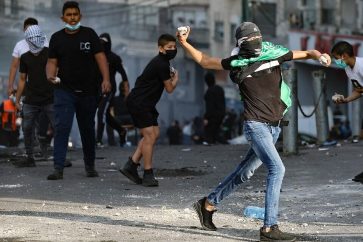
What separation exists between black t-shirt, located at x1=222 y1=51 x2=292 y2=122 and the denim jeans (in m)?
5.41

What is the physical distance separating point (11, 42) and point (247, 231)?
96.1 feet

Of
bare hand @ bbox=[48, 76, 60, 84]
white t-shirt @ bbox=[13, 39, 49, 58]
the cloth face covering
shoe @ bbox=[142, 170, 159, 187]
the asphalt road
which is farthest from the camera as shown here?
white t-shirt @ bbox=[13, 39, 49, 58]

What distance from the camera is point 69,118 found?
40.3 ft

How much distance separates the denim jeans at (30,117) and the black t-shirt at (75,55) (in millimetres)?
1475

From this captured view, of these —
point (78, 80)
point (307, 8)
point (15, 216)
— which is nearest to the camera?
point (15, 216)

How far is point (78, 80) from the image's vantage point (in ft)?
40.2

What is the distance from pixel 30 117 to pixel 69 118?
1.53 metres

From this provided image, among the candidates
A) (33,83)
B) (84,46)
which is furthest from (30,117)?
(84,46)

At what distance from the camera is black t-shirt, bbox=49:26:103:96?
1216 cm

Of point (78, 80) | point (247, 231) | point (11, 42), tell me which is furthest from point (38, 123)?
point (11, 42)

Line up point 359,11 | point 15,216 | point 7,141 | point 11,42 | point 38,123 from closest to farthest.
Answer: point 15,216, point 38,123, point 7,141, point 11,42, point 359,11

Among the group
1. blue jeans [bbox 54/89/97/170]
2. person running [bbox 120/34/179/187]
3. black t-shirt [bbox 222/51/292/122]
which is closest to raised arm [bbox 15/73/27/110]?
blue jeans [bbox 54/89/97/170]

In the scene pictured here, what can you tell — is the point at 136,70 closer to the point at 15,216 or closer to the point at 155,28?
the point at 155,28

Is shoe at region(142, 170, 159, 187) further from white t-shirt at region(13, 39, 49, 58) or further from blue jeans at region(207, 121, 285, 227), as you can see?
blue jeans at region(207, 121, 285, 227)
